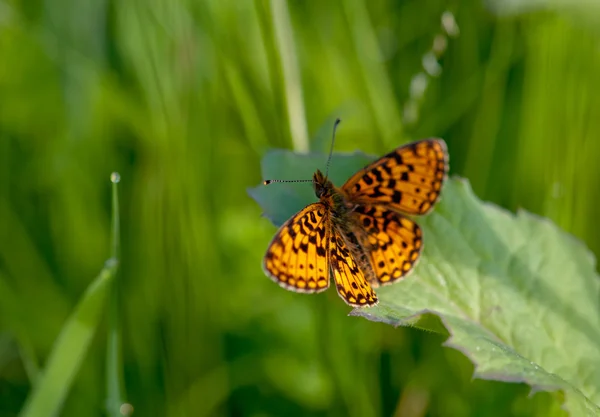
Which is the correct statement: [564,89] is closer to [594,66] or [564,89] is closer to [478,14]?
[594,66]

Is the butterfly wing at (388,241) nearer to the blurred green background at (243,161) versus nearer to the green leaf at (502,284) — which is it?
the green leaf at (502,284)

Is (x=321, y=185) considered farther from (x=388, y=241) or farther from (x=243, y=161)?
(x=243, y=161)

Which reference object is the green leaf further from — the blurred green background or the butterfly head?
the blurred green background

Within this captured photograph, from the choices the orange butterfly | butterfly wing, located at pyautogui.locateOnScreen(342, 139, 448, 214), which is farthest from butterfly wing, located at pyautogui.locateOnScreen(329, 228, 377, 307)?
butterfly wing, located at pyautogui.locateOnScreen(342, 139, 448, 214)

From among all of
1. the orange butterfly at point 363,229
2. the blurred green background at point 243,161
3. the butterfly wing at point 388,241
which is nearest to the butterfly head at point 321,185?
the orange butterfly at point 363,229

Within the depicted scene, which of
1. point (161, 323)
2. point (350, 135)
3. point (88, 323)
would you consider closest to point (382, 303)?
point (88, 323)

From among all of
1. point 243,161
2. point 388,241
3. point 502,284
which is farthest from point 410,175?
point 243,161
